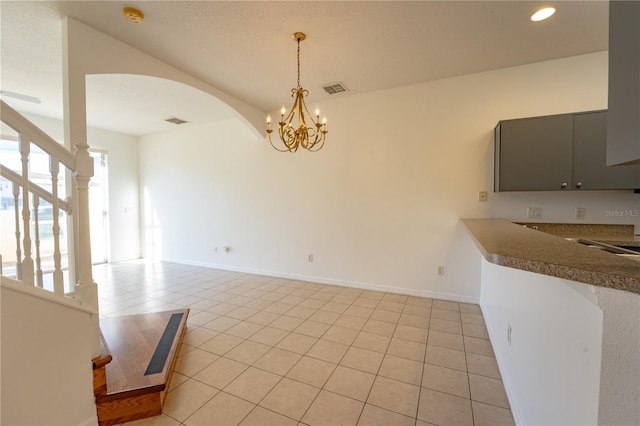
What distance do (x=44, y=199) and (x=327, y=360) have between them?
87.8 inches

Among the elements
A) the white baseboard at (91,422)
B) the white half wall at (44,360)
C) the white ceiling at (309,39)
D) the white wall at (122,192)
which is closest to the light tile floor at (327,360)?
the white baseboard at (91,422)

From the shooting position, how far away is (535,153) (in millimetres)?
2756

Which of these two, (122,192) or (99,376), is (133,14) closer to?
(99,376)

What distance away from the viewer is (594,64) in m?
2.73

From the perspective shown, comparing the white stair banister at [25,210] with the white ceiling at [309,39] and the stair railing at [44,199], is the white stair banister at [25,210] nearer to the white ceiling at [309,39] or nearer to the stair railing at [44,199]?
the stair railing at [44,199]

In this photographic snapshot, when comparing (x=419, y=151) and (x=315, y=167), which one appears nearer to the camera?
(x=419, y=151)

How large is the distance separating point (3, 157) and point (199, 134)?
308 centimetres

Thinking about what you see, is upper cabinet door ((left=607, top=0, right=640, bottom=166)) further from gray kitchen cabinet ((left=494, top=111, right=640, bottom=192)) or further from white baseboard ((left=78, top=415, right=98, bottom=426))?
white baseboard ((left=78, top=415, right=98, bottom=426))

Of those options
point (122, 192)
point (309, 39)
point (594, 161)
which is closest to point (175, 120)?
point (122, 192)

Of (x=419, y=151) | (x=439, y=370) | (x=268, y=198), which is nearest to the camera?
(x=439, y=370)

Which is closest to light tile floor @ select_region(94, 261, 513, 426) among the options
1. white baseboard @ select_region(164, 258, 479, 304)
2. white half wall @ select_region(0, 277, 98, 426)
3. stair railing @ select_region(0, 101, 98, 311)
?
white baseboard @ select_region(164, 258, 479, 304)

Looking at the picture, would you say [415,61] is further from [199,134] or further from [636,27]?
[199,134]

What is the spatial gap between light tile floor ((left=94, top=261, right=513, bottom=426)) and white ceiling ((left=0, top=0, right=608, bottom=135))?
2.88m

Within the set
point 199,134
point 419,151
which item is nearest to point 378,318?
point 419,151
